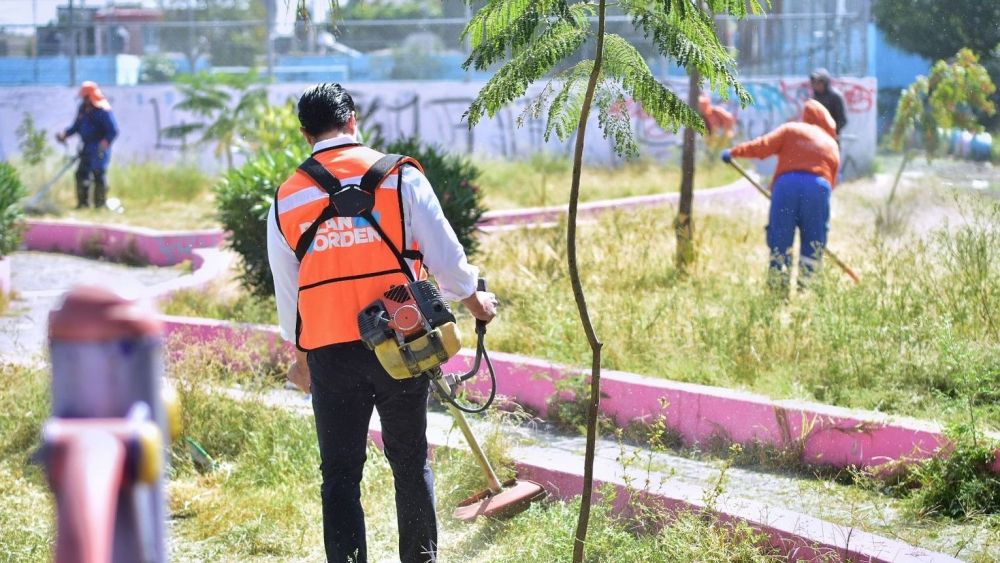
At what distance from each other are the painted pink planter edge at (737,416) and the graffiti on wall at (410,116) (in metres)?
15.9

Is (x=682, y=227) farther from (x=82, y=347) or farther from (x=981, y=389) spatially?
(x=82, y=347)

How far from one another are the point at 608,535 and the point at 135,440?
2824mm

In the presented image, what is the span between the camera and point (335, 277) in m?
3.50

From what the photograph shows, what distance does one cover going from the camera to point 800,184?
27.3 ft

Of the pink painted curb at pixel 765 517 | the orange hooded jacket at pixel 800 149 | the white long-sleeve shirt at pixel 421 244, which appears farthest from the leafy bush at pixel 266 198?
the white long-sleeve shirt at pixel 421 244

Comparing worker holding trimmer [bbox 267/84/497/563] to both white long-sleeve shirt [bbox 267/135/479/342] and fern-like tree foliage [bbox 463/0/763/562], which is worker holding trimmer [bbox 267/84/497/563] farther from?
fern-like tree foliage [bbox 463/0/763/562]

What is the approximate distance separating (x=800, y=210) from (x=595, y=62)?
5.26m

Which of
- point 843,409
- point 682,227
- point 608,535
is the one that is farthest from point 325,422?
point 682,227

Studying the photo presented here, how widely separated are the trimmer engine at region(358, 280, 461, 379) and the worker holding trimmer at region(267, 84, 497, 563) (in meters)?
0.07

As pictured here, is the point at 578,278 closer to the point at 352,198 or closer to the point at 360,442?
the point at 352,198

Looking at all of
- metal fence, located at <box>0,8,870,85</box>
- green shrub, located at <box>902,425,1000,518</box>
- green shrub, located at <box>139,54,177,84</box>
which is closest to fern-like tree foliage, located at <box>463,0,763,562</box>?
green shrub, located at <box>902,425,1000,518</box>

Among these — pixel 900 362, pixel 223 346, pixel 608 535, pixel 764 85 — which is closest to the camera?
pixel 608 535

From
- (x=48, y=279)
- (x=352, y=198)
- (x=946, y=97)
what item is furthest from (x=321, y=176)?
(x=946, y=97)

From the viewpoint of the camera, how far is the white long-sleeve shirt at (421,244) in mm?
3521
